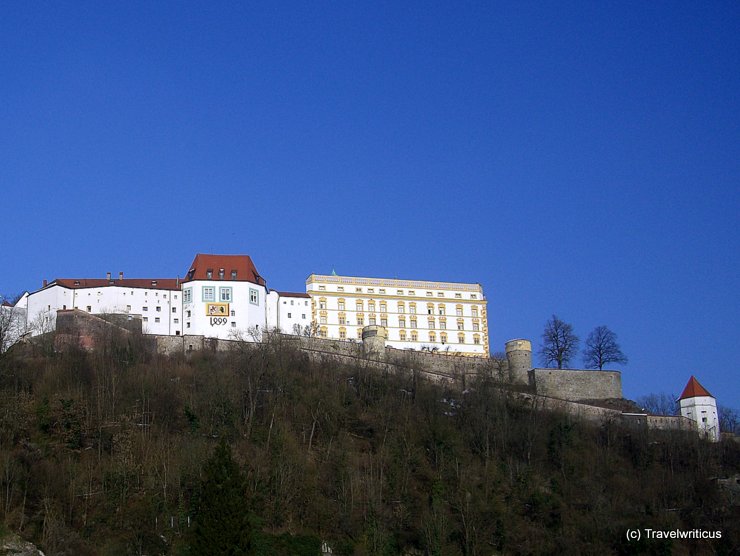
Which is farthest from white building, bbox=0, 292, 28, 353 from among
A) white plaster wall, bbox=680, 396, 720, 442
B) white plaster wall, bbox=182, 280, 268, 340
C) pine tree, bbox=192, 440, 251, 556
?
white plaster wall, bbox=680, 396, 720, 442

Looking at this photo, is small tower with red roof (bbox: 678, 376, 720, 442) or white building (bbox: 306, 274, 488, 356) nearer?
small tower with red roof (bbox: 678, 376, 720, 442)

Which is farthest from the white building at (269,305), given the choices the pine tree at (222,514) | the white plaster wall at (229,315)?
the pine tree at (222,514)

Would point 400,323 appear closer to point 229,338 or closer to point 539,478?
point 229,338

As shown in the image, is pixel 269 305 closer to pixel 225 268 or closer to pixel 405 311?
pixel 225 268

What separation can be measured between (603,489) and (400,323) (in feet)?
110

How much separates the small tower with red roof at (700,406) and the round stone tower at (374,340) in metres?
21.5

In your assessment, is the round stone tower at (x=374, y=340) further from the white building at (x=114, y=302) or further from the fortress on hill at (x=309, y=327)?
the white building at (x=114, y=302)

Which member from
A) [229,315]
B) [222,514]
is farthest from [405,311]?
[222,514]

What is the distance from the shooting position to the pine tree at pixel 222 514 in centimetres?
4406

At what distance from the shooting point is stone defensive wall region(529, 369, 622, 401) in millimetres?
76188

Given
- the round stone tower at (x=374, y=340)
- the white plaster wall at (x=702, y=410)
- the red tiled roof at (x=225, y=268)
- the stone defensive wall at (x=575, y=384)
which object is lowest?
the white plaster wall at (x=702, y=410)

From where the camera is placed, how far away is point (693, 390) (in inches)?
2975

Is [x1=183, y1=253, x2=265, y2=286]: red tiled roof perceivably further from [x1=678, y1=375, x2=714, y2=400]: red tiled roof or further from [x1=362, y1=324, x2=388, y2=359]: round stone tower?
[x1=678, y1=375, x2=714, y2=400]: red tiled roof

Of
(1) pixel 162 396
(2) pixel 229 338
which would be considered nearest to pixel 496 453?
(1) pixel 162 396
